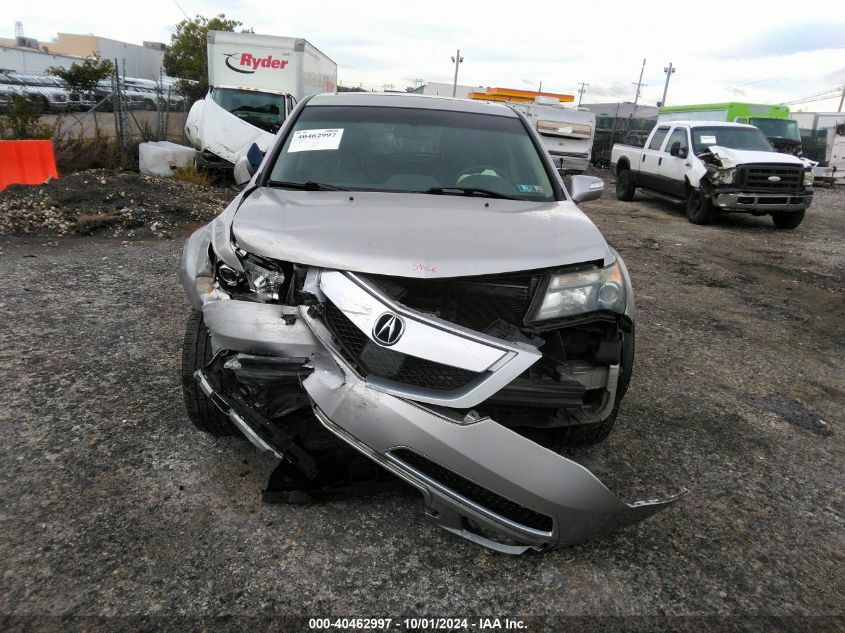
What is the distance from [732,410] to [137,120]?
13845mm

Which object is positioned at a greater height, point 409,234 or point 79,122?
point 409,234

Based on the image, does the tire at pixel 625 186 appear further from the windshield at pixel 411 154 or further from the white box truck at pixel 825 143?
the windshield at pixel 411 154

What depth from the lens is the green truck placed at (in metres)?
16.9

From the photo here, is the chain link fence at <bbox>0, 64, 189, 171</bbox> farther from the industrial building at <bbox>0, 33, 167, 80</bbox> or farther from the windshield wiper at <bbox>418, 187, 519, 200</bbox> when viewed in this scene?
the windshield wiper at <bbox>418, 187, 519, 200</bbox>

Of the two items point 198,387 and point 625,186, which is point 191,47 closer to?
point 625,186

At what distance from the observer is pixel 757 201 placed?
35.3ft

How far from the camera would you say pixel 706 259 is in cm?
845

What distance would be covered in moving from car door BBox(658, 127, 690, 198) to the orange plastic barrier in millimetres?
10874

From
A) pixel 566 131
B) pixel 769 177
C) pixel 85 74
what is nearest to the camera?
pixel 769 177

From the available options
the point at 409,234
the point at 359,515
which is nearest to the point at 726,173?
the point at 409,234

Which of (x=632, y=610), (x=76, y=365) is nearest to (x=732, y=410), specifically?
(x=632, y=610)

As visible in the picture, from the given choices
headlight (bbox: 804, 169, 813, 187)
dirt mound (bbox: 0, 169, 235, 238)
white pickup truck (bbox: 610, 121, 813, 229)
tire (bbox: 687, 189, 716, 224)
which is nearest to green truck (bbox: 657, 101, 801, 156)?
white pickup truck (bbox: 610, 121, 813, 229)

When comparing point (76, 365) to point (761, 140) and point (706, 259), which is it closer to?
point (706, 259)

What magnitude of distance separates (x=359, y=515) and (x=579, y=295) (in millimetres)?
1264
